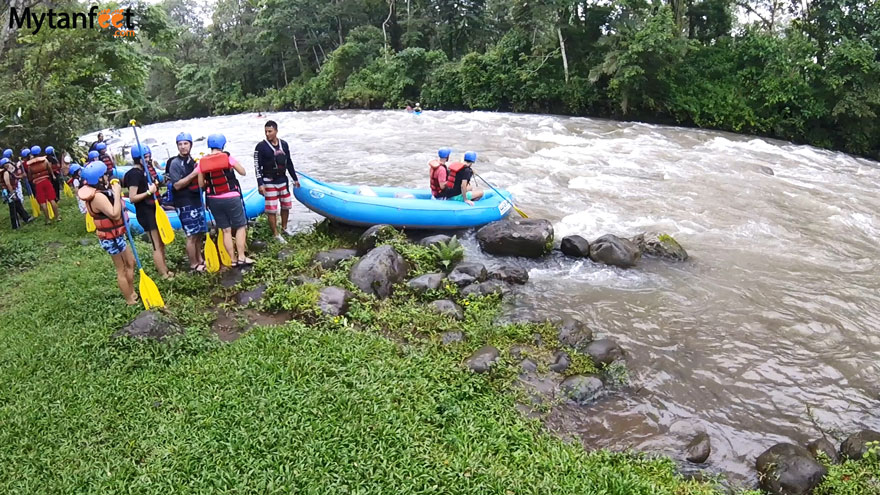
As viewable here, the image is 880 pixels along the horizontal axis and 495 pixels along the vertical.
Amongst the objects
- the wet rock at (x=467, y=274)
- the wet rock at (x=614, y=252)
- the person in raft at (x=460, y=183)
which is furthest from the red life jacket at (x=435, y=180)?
the wet rock at (x=614, y=252)

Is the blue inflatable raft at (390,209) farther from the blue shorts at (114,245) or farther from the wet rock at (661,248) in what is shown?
the blue shorts at (114,245)

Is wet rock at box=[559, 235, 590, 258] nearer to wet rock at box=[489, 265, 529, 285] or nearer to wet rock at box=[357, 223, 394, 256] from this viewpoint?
wet rock at box=[489, 265, 529, 285]

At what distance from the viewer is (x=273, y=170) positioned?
22.9ft

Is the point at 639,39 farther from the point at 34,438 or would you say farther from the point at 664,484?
the point at 34,438

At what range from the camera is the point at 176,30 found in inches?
423

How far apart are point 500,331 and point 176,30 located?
30.9 ft

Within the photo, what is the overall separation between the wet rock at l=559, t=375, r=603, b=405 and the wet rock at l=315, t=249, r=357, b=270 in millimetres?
3207

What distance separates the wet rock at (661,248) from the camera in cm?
749

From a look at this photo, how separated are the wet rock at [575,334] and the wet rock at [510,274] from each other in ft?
4.12

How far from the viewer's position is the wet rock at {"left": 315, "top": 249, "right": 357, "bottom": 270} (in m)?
6.70

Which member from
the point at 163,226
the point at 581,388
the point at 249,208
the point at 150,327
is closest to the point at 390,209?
the point at 249,208

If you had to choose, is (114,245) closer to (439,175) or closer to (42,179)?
(439,175)

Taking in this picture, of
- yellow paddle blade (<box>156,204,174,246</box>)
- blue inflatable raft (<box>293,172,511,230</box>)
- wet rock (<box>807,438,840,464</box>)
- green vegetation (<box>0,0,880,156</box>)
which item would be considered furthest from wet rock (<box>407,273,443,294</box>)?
green vegetation (<box>0,0,880,156</box>)

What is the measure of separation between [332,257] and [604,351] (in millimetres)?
3494
